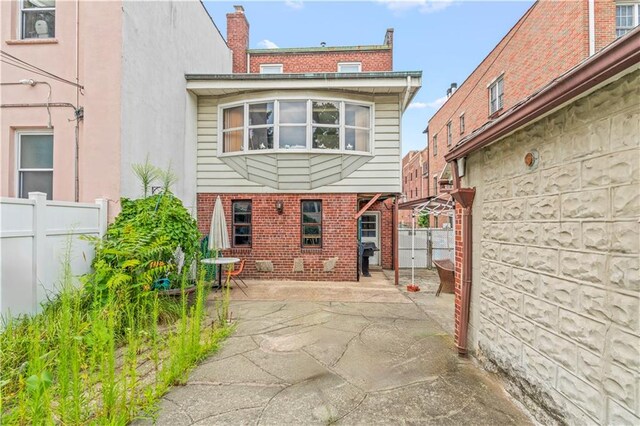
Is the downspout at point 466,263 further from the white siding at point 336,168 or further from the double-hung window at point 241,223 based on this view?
the double-hung window at point 241,223

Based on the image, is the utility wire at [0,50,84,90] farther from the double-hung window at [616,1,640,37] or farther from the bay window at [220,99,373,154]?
the double-hung window at [616,1,640,37]

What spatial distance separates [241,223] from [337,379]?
6.46 m

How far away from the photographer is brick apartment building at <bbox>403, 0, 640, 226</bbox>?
9.34 m

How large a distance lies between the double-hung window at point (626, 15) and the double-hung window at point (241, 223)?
12977 millimetres

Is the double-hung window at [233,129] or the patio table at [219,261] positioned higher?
the double-hung window at [233,129]

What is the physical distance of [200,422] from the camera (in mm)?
2619

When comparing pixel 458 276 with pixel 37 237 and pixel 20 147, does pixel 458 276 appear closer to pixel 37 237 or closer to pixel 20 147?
pixel 37 237

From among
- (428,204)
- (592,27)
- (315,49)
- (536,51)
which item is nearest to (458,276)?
(428,204)

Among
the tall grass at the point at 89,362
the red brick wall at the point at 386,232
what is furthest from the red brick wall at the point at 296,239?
the tall grass at the point at 89,362

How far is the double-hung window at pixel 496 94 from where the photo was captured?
1495 cm

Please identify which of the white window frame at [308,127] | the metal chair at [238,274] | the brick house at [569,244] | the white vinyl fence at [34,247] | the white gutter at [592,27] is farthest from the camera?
the white gutter at [592,27]

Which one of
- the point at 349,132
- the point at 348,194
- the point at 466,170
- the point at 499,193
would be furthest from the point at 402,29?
the point at 499,193

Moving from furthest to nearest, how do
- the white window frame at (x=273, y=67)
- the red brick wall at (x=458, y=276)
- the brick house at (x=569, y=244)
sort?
the white window frame at (x=273, y=67), the red brick wall at (x=458, y=276), the brick house at (x=569, y=244)

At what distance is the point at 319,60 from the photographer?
14.3 metres
